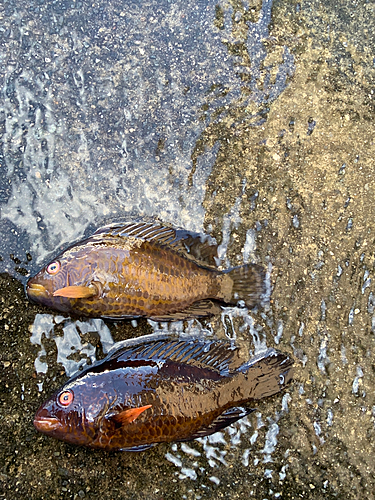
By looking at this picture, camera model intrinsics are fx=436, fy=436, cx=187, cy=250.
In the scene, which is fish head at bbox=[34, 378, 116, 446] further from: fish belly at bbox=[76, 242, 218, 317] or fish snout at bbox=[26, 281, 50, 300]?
fish snout at bbox=[26, 281, 50, 300]

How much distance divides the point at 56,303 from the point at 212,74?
244cm

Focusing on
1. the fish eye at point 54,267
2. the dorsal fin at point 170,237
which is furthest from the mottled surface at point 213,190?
the fish eye at point 54,267

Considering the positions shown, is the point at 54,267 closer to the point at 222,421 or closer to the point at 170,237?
the point at 170,237

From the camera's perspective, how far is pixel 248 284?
3.71 meters

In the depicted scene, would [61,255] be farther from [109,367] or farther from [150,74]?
[150,74]

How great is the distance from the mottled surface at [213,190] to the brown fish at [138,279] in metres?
0.21

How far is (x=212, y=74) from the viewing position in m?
3.97

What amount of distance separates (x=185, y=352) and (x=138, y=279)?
0.76 metres

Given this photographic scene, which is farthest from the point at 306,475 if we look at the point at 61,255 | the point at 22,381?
the point at 61,255

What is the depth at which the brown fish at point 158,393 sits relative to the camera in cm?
323

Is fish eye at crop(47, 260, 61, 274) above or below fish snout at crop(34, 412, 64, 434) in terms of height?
above

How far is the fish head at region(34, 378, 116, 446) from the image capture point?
322 cm

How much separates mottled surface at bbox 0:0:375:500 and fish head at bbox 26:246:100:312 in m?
0.32

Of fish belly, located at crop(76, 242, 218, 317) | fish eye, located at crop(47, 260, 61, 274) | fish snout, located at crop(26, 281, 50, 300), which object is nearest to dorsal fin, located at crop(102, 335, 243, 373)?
fish belly, located at crop(76, 242, 218, 317)
